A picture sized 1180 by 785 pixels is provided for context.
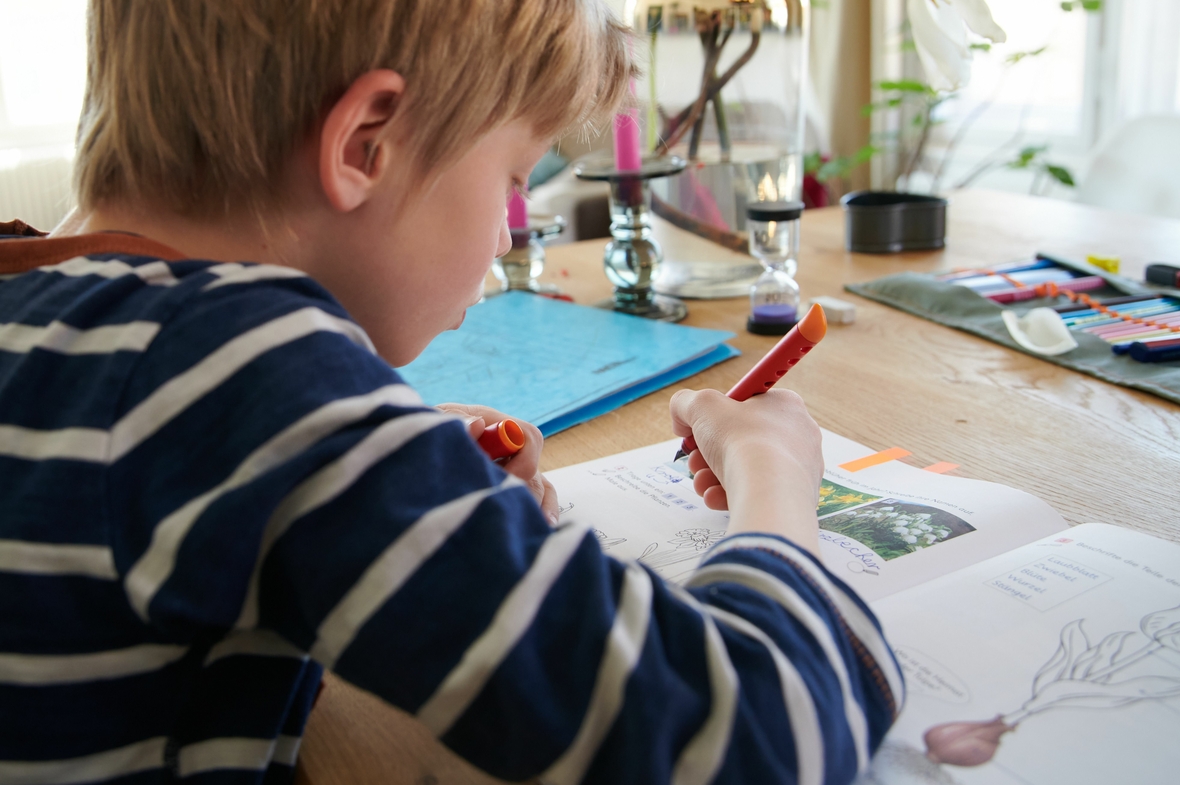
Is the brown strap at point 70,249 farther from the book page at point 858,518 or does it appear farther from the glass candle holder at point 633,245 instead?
the glass candle holder at point 633,245

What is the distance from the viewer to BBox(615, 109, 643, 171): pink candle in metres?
1.03

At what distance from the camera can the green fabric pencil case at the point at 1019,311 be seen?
778mm

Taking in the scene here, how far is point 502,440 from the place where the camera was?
1.90ft

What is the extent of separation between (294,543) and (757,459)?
267 millimetres

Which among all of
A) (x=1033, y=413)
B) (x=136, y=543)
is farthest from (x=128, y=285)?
(x=1033, y=413)

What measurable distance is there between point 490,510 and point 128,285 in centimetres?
17

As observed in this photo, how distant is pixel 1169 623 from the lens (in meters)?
0.45

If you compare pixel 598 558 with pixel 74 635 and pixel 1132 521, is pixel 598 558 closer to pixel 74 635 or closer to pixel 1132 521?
pixel 74 635

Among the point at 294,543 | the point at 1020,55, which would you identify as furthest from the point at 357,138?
the point at 1020,55

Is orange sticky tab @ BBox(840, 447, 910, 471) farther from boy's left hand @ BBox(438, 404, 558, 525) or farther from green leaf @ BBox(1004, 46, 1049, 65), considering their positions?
green leaf @ BBox(1004, 46, 1049, 65)

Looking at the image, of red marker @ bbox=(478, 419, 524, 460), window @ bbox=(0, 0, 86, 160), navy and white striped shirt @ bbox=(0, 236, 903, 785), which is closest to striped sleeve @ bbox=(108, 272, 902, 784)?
navy and white striped shirt @ bbox=(0, 236, 903, 785)

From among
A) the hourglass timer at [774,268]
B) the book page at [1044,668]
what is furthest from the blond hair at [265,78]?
the hourglass timer at [774,268]

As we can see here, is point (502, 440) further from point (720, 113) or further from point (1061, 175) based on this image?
point (1061, 175)

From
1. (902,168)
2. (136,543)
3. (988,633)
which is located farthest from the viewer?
(902,168)
